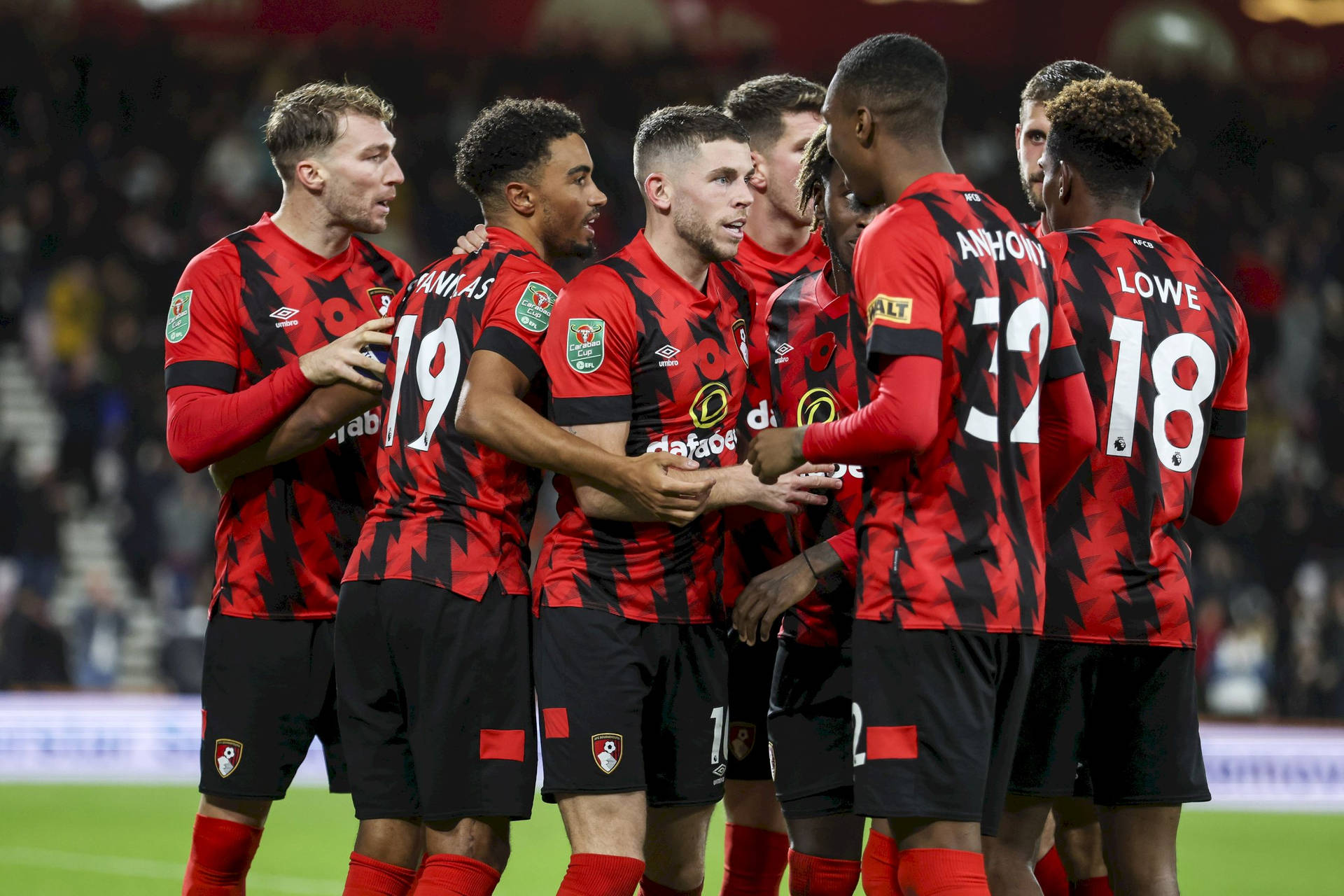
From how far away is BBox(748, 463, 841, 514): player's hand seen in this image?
4055mm

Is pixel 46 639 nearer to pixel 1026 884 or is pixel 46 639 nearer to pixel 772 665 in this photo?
pixel 772 665

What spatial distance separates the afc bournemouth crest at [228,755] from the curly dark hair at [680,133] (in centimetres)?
210

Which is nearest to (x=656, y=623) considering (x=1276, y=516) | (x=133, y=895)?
(x=133, y=895)

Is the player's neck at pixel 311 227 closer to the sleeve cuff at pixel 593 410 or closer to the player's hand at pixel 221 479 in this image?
the player's hand at pixel 221 479

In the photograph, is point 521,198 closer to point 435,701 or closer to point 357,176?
point 357,176

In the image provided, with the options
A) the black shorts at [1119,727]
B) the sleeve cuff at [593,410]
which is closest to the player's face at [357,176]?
the sleeve cuff at [593,410]

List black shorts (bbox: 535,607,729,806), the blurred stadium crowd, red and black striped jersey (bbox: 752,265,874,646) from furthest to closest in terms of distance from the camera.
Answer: the blurred stadium crowd, red and black striped jersey (bbox: 752,265,874,646), black shorts (bbox: 535,607,729,806)

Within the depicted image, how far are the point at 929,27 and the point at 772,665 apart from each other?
1449cm

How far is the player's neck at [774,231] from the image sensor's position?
537 cm

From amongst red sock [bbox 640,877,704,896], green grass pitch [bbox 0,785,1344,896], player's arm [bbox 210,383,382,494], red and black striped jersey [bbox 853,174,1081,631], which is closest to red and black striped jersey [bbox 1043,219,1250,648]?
red and black striped jersey [bbox 853,174,1081,631]

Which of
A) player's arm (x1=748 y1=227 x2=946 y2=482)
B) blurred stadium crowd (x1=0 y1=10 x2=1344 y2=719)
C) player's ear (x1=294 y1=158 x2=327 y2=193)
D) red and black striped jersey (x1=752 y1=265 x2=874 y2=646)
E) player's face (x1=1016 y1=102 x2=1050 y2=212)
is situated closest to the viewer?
player's arm (x1=748 y1=227 x2=946 y2=482)

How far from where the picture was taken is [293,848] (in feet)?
27.8

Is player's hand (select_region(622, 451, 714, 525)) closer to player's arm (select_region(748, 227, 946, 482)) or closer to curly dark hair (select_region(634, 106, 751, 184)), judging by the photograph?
player's arm (select_region(748, 227, 946, 482))

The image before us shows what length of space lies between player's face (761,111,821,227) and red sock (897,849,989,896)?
2.59 m
